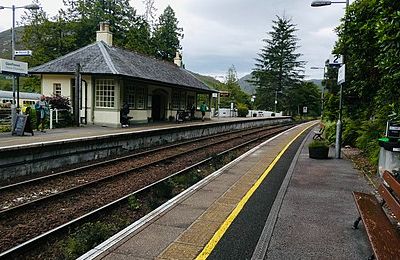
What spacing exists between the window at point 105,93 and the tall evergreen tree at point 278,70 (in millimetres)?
53890

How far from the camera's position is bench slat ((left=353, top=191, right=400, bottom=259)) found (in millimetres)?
3471

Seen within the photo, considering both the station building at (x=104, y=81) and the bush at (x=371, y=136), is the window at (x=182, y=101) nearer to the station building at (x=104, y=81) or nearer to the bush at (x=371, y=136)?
the station building at (x=104, y=81)

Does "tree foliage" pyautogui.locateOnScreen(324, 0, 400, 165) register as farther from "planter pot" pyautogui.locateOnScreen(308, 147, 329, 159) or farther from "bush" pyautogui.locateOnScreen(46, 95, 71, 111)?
"bush" pyautogui.locateOnScreen(46, 95, 71, 111)

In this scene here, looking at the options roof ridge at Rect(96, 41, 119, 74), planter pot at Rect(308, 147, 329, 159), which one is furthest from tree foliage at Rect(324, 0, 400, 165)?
roof ridge at Rect(96, 41, 119, 74)

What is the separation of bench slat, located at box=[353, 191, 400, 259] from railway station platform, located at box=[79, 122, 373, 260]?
37 cm

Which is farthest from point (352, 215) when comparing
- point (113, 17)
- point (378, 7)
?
point (113, 17)

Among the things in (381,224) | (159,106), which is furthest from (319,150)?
(159,106)

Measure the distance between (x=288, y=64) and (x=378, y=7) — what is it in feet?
229

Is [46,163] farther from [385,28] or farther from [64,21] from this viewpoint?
[64,21]

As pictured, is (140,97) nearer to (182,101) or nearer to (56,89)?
(56,89)

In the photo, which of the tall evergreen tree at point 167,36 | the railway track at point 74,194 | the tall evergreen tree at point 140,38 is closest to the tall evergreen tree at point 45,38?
the tall evergreen tree at point 140,38

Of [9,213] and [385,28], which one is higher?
[385,28]

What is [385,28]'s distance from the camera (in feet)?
21.8

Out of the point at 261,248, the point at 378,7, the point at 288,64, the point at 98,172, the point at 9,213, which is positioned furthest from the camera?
the point at 288,64
